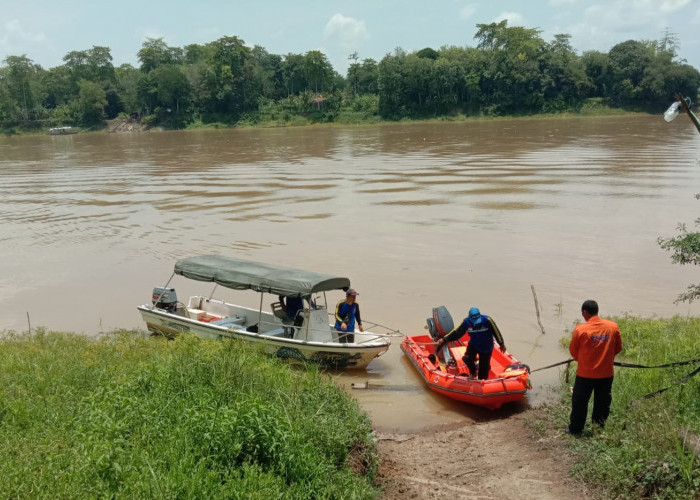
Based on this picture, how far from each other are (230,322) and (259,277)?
156 cm

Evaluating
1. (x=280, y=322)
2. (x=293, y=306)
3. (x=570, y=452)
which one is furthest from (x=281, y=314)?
(x=570, y=452)

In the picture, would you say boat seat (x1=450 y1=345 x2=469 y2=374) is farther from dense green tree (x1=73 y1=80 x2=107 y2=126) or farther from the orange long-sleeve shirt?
dense green tree (x1=73 y1=80 x2=107 y2=126)

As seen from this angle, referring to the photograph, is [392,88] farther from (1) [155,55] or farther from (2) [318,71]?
(1) [155,55]

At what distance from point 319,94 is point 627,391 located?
3172 inches

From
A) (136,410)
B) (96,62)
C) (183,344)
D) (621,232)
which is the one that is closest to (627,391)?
(136,410)

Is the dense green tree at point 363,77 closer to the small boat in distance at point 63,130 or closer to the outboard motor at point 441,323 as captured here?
the small boat in distance at point 63,130

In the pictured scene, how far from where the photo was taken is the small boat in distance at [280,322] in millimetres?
10781

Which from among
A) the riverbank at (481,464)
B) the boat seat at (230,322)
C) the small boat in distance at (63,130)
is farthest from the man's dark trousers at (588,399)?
the small boat in distance at (63,130)

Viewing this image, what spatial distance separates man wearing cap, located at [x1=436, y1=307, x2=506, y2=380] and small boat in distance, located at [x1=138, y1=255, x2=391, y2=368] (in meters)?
1.79

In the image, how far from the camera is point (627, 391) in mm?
7473

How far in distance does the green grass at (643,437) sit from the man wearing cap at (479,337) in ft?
3.96

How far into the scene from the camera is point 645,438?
6266 mm

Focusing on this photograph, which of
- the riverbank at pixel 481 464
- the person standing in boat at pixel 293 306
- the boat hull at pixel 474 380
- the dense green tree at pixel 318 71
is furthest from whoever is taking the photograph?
the dense green tree at pixel 318 71

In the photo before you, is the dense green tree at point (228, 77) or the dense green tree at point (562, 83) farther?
the dense green tree at point (228, 77)
